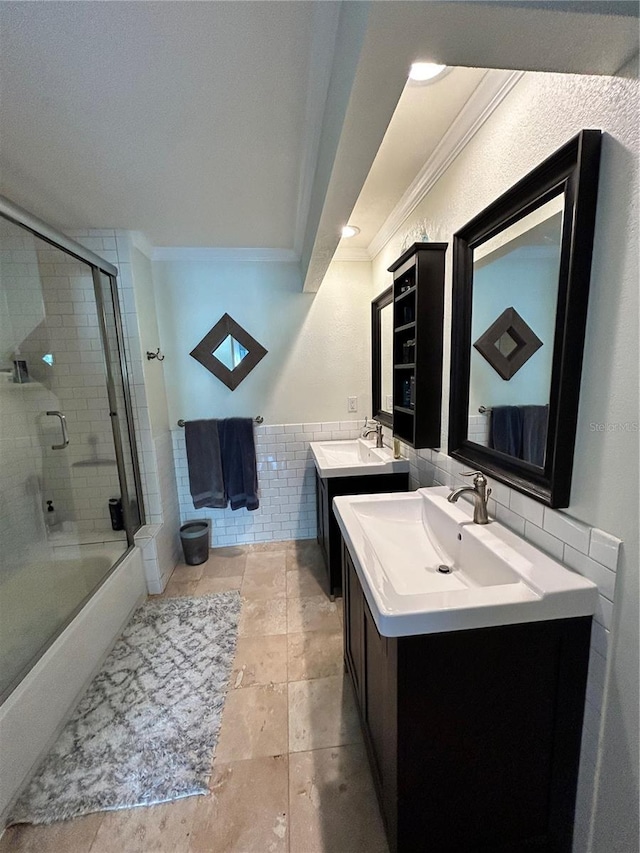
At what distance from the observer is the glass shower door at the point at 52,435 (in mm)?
1969

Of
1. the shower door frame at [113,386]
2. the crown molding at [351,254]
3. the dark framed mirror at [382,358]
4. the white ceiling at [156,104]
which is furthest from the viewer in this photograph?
the crown molding at [351,254]

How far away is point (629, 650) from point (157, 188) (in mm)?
2469

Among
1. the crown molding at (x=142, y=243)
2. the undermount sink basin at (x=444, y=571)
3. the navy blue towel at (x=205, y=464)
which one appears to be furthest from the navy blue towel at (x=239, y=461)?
the undermount sink basin at (x=444, y=571)

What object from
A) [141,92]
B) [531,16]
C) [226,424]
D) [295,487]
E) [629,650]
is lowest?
[295,487]

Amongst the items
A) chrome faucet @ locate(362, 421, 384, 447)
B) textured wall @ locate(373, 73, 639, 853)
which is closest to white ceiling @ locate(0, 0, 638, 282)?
textured wall @ locate(373, 73, 639, 853)

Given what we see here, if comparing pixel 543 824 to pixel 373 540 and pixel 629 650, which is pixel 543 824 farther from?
pixel 373 540

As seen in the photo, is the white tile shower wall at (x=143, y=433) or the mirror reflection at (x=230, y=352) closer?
the white tile shower wall at (x=143, y=433)

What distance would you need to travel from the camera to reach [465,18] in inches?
23.2

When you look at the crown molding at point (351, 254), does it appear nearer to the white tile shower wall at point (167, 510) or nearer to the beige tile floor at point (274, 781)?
the white tile shower wall at point (167, 510)

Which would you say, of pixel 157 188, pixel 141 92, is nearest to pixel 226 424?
pixel 157 188

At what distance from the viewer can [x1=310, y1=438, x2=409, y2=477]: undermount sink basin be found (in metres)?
2.02

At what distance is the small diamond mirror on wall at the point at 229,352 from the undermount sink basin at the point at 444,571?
65.2 inches

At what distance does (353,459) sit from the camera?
2.60 meters

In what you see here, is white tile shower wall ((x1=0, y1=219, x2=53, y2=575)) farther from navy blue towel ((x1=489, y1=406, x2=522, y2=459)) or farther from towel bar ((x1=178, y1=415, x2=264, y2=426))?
navy blue towel ((x1=489, y1=406, x2=522, y2=459))
